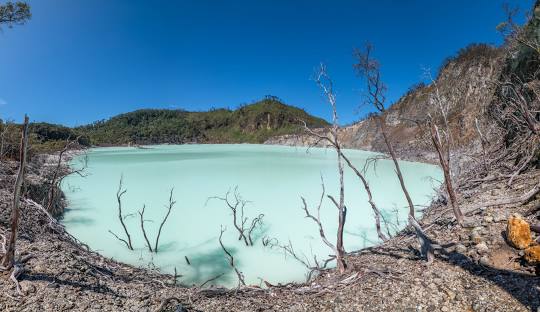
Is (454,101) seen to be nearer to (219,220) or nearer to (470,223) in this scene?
(219,220)

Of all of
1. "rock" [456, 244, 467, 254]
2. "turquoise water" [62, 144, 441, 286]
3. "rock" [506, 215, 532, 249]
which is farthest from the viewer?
"turquoise water" [62, 144, 441, 286]

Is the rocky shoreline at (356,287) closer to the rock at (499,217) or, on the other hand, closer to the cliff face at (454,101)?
the rock at (499,217)

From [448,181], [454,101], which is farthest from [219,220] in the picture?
[454,101]

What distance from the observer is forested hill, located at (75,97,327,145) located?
99562 millimetres

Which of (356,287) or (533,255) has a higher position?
(533,255)

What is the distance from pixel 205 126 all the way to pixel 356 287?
117m

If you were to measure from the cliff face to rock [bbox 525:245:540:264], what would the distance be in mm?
20448

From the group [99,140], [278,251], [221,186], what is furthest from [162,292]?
Answer: [99,140]

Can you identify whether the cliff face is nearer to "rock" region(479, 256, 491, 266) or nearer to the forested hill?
"rock" region(479, 256, 491, 266)

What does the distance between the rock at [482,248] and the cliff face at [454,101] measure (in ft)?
64.8

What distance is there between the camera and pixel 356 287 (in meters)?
4.12

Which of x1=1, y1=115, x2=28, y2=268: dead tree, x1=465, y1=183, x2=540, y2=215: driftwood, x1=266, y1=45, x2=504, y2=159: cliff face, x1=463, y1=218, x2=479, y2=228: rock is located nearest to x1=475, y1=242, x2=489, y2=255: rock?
x1=463, y1=218, x2=479, y2=228: rock

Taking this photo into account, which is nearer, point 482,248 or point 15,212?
point 15,212

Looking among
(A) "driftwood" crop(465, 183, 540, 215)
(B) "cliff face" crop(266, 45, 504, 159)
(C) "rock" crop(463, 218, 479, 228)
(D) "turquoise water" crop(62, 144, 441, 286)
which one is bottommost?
(D) "turquoise water" crop(62, 144, 441, 286)
